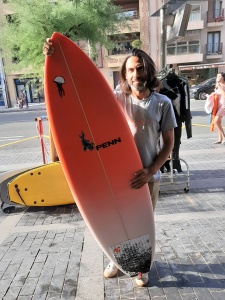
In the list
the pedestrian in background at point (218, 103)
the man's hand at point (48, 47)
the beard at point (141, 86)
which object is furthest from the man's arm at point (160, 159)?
the pedestrian in background at point (218, 103)

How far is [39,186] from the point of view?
4.04 m

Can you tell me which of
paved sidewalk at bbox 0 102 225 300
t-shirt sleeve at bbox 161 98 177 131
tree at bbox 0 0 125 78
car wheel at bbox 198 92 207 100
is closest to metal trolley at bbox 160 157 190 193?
paved sidewalk at bbox 0 102 225 300

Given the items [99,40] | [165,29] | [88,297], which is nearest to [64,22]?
[99,40]

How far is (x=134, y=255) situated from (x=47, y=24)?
1378cm

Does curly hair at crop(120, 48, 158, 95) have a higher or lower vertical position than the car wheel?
higher

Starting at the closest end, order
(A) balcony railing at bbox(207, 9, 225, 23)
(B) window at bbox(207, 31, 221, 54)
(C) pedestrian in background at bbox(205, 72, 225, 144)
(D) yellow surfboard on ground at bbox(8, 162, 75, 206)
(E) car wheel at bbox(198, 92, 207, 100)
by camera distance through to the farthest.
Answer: (D) yellow surfboard on ground at bbox(8, 162, 75, 206), (C) pedestrian in background at bbox(205, 72, 225, 144), (E) car wheel at bbox(198, 92, 207, 100), (A) balcony railing at bbox(207, 9, 225, 23), (B) window at bbox(207, 31, 221, 54)

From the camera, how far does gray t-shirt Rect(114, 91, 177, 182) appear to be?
2.18 metres

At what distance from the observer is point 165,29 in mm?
4406

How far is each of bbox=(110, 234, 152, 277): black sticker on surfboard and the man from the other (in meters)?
0.55

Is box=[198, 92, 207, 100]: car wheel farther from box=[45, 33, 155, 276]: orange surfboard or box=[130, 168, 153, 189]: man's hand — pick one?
box=[130, 168, 153, 189]: man's hand

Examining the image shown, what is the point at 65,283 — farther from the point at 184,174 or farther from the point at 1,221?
the point at 184,174

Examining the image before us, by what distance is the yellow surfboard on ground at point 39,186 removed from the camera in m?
4.02

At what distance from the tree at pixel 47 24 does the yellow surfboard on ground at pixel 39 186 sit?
1103cm

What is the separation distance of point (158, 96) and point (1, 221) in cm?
298
